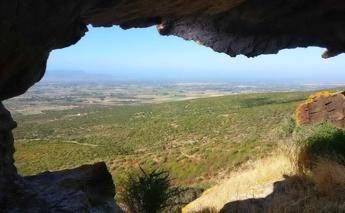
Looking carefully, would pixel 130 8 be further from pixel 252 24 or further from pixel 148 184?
pixel 252 24

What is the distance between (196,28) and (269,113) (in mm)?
44148

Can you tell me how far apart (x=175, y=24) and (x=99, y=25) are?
94.0 inches

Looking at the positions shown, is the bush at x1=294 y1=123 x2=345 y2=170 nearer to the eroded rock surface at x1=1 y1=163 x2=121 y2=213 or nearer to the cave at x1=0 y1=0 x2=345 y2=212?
the cave at x1=0 y1=0 x2=345 y2=212

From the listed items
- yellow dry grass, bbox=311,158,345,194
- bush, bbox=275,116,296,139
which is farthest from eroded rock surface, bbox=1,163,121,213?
bush, bbox=275,116,296,139

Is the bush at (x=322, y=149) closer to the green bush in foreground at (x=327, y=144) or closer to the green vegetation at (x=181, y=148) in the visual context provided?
the green bush in foreground at (x=327, y=144)

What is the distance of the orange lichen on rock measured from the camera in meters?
18.1

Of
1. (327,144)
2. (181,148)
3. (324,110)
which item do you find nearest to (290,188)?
(327,144)

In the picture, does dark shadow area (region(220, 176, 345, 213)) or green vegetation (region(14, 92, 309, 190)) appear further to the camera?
green vegetation (region(14, 92, 309, 190))

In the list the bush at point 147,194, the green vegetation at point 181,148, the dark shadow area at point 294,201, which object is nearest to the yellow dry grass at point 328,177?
the dark shadow area at point 294,201

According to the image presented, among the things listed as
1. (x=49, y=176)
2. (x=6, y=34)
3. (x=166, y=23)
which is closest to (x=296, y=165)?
(x=166, y=23)

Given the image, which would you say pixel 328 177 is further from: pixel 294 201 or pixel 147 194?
pixel 147 194

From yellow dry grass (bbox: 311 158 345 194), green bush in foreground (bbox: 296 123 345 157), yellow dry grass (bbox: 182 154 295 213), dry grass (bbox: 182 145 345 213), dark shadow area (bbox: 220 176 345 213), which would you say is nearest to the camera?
dark shadow area (bbox: 220 176 345 213)

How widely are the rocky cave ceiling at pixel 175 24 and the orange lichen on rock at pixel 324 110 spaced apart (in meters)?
2.99

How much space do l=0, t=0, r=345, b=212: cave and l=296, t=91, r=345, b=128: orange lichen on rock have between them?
355 centimetres
